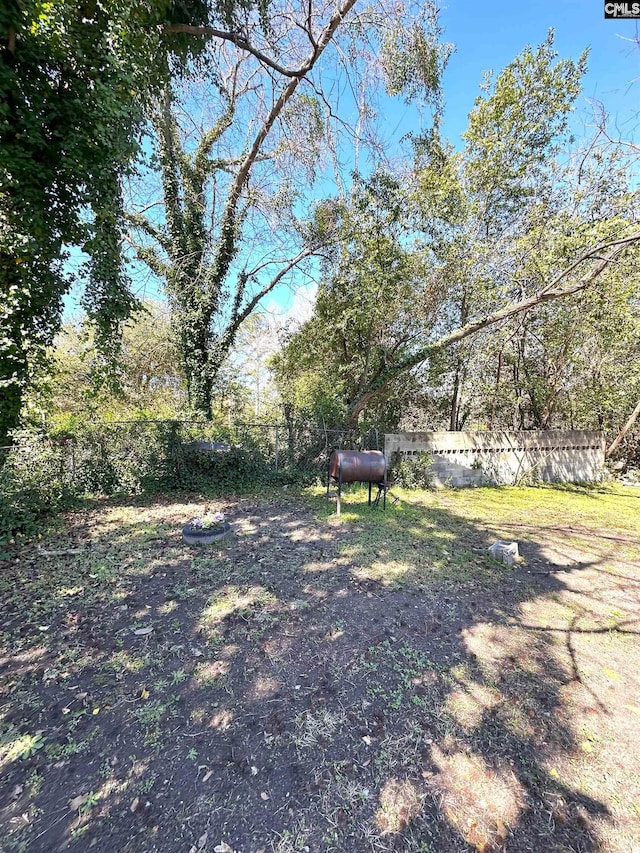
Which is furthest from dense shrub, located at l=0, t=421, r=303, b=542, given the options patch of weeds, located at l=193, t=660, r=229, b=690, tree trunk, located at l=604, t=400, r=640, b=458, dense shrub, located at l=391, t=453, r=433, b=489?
tree trunk, located at l=604, t=400, r=640, b=458

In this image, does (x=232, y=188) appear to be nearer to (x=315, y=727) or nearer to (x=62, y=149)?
(x=62, y=149)

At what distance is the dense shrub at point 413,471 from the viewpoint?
800cm

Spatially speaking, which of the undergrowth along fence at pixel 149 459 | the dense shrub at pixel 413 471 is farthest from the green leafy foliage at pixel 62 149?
the dense shrub at pixel 413 471

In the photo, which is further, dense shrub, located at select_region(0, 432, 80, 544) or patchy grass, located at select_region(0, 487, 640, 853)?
dense shrub, located at select_region(0, 432, 80, 544)

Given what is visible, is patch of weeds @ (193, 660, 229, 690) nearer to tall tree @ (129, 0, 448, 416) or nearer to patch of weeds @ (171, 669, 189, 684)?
patch of weeds @ (171, 669, 189, 684)

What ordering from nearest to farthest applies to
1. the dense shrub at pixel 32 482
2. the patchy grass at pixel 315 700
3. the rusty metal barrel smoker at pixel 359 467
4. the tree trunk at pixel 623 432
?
the patchy grass at pixel 315 700
the dense shrub at pixel 32 482
the rusty metal barrel smoker at pixel 359 467
the tree trunk at pixel 623 432

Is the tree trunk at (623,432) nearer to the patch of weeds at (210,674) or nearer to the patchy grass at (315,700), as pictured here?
the patchy grass at (315,700)

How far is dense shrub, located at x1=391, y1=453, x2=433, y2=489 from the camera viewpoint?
8000mm

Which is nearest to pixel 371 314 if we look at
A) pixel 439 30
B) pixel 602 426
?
pixel 439 30

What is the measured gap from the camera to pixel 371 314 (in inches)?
317

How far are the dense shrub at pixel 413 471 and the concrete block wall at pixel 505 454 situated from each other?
134 millimetres

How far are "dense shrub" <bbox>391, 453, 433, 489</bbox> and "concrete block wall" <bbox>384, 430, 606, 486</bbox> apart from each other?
0.44ft

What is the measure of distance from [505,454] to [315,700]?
345 inches

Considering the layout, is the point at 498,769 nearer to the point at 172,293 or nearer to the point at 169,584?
the point at 169,584
